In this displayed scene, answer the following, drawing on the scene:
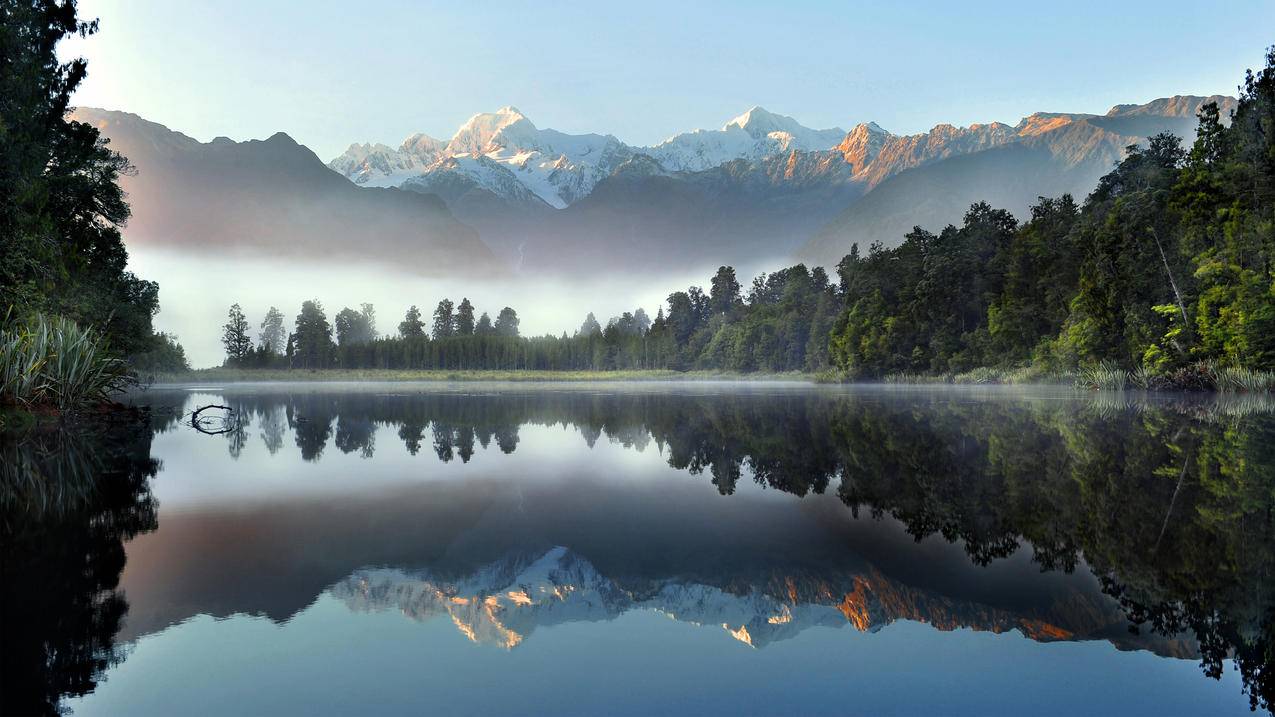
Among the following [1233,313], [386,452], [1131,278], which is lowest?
[386,452]

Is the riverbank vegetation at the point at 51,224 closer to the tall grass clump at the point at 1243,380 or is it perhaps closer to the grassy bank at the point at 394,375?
the tall grass clump at the point at 1243,380

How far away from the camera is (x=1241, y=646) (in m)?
4.64

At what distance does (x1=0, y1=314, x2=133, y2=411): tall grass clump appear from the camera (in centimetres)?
2039

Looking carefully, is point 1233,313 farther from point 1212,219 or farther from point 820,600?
point 820,600

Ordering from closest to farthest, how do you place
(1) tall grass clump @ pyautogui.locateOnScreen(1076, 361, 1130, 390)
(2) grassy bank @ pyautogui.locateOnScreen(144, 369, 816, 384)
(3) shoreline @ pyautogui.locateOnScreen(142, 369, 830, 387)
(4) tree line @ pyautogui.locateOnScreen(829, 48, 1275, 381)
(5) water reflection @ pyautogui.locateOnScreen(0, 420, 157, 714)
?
(5) water reflection @ pyautogui.locateOnScreen(0, 420, 157, 714) → (4) tree line @ pyautogui.locateOnScreen(829, 48, 1275, 381) → (1) tall grass clump @ pyautogui.locateOnScreen(1076, 361, 1130, 390) → (3) shoreline @ pyautogui.locateOnScreen(142, 369, 830, 387) → (2) grassy bank @ pyautogui.locateOnScreen(144, 369, 816, 384)

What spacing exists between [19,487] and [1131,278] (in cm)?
Result: 6367

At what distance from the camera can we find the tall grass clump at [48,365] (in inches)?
803

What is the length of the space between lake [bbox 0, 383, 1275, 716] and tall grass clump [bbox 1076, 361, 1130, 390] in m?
42.9

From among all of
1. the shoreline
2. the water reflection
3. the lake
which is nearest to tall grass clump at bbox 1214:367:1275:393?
the lake

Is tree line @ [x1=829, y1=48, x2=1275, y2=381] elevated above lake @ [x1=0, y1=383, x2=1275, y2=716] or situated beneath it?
elevated above

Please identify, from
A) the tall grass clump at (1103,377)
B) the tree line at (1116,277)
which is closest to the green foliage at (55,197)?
the tree line at (1116,277)

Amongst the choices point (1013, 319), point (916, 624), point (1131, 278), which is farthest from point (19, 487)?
point (1013, 319)

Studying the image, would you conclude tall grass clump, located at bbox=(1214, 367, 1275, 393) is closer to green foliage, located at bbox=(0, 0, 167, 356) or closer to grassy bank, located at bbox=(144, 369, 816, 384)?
green foliage, located at bbox=(0, 0, 167, 356)

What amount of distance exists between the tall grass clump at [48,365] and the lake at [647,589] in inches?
369
